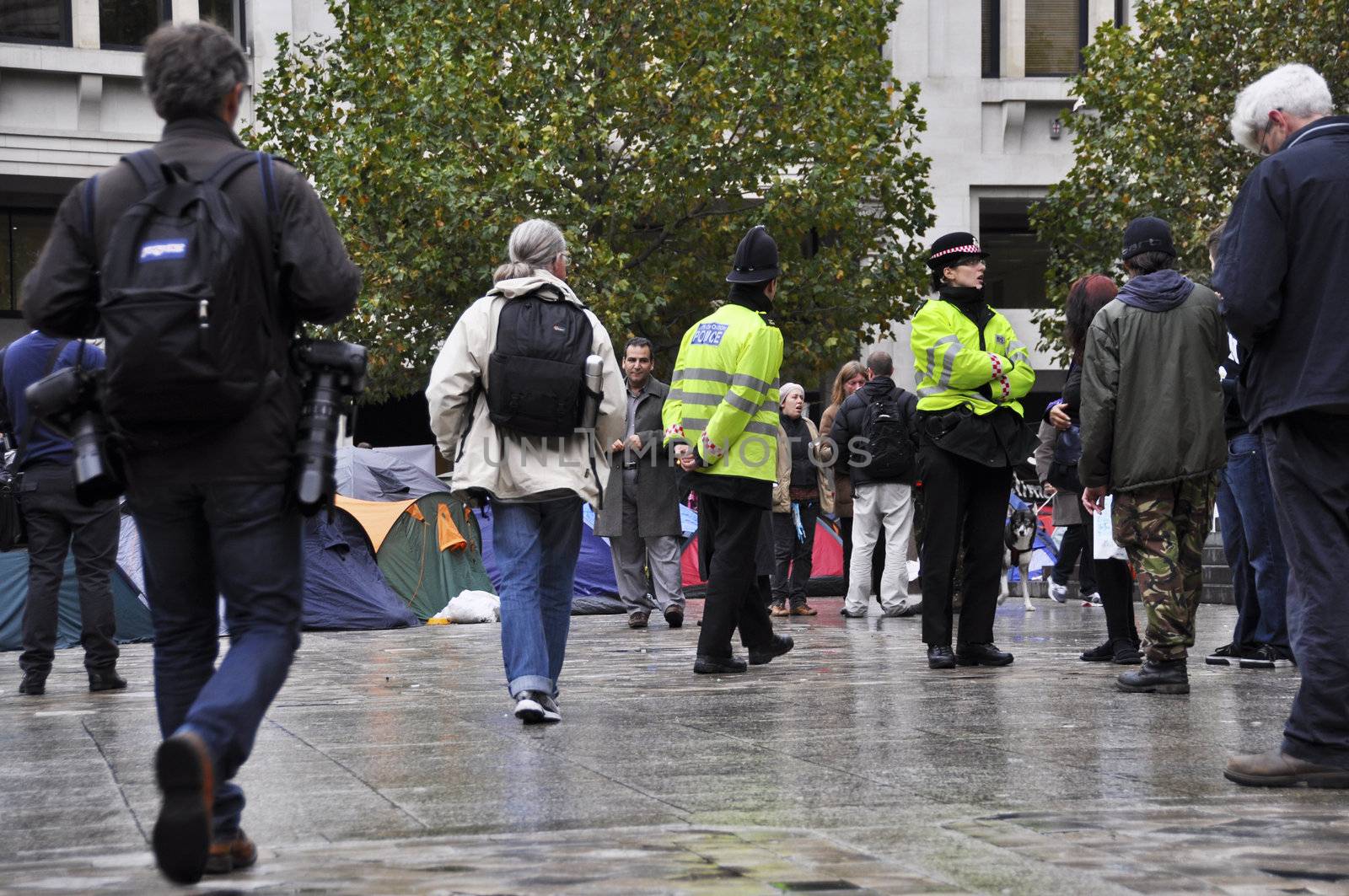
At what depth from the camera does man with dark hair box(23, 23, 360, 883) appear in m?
4.16

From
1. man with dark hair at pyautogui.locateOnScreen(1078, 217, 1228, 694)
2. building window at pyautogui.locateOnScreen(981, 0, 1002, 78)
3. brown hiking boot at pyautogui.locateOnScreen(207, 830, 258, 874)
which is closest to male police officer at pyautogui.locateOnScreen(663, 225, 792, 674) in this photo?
man with dark hair at pyautogui.locateOnScreen(1078, 217, 1228, 694)

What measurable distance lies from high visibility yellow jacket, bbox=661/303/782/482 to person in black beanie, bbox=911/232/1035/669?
0.78 meters

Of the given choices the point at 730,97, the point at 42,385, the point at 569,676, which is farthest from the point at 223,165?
the point at 730,97

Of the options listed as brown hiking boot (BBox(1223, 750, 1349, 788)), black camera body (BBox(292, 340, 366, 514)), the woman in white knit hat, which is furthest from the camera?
the woman in white knit hat

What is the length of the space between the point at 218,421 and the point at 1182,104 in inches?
889

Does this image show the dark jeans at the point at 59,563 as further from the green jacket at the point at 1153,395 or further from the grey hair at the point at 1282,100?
the grey hair at the point at 1282,100

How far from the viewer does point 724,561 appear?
8516mm

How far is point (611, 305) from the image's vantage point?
75.7 ft

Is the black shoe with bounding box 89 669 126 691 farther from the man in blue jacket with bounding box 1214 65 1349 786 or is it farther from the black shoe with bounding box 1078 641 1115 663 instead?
the man in blue jacket with bounding box 1214 65 1349 786

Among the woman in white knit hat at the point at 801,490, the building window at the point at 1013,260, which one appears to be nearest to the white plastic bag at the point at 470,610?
the woman in white knit hat at the point at 801,490

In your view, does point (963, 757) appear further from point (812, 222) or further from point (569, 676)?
point (812, 222)

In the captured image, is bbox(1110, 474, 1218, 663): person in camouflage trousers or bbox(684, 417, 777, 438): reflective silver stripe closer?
bbox(1110, 474, 1218, 663): person in camouflage trousers

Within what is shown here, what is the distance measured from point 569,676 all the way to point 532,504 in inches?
95.8

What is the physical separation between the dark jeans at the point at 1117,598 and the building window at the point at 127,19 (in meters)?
23.7
